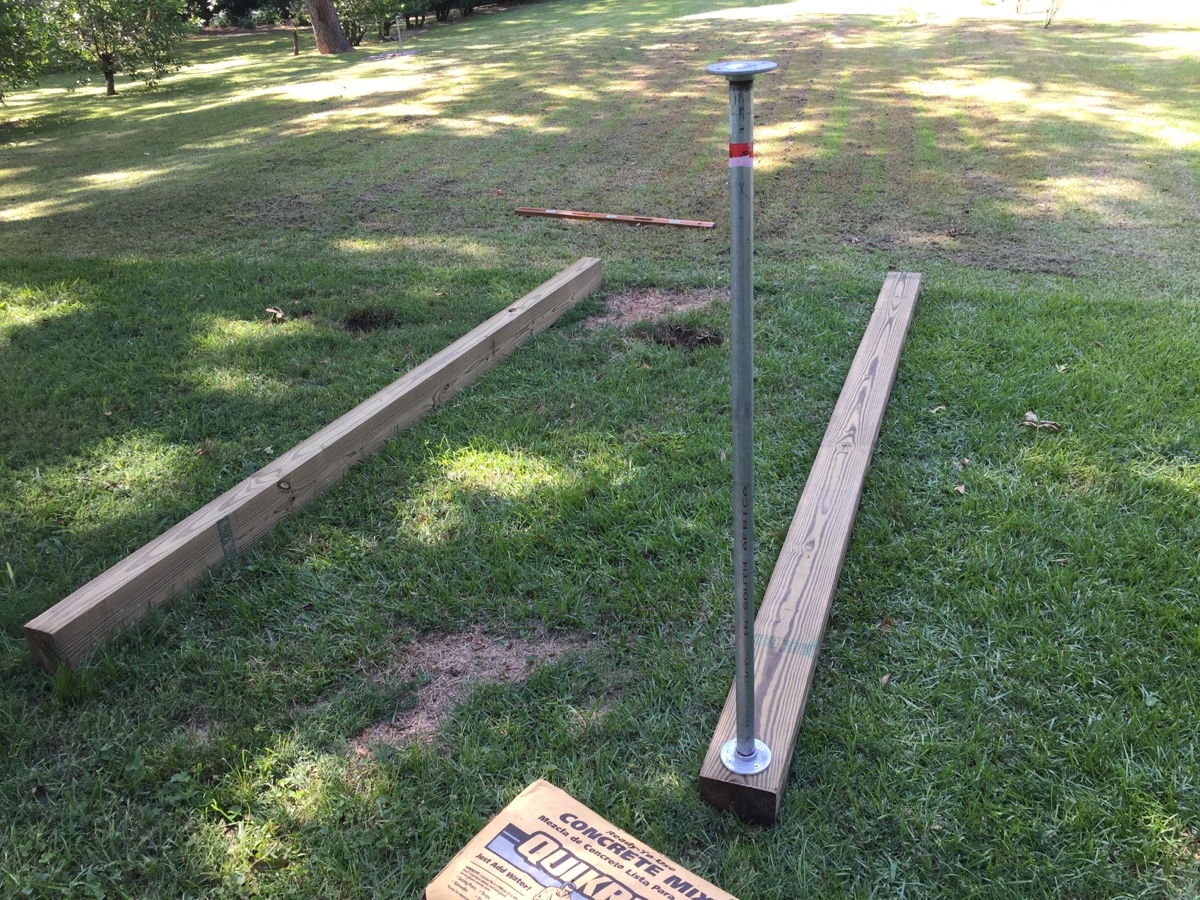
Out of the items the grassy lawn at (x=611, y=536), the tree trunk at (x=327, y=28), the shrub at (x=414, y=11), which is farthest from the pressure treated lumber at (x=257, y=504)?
the shrub at (x=414, y=11)

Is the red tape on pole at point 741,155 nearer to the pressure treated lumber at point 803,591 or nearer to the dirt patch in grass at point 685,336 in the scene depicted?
the pressure treated lumber at point 803,591

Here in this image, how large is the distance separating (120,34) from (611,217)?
490 inches

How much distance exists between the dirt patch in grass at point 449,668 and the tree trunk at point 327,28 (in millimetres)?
17699

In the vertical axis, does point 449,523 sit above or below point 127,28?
below

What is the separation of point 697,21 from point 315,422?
1645 cm

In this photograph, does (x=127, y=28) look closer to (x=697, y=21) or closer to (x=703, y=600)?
(x=697, y=21)

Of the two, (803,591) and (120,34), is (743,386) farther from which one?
(120,34)

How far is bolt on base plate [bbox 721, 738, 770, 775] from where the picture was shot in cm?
197

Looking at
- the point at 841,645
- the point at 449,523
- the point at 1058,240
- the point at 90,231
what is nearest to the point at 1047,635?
the point at 841,645

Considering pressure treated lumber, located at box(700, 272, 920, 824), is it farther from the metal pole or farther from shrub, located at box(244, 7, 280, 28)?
shrub, located at box(244, 7, 280, 28)

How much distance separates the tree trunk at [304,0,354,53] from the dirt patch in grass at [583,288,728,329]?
49.5ft

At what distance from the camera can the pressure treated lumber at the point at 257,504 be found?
2482 mm

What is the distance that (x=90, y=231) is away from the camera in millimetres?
6750

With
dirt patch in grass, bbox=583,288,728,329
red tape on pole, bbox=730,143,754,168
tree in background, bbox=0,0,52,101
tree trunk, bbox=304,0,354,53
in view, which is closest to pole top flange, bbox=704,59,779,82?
red tape on pole, bbox=730,143,754,168
